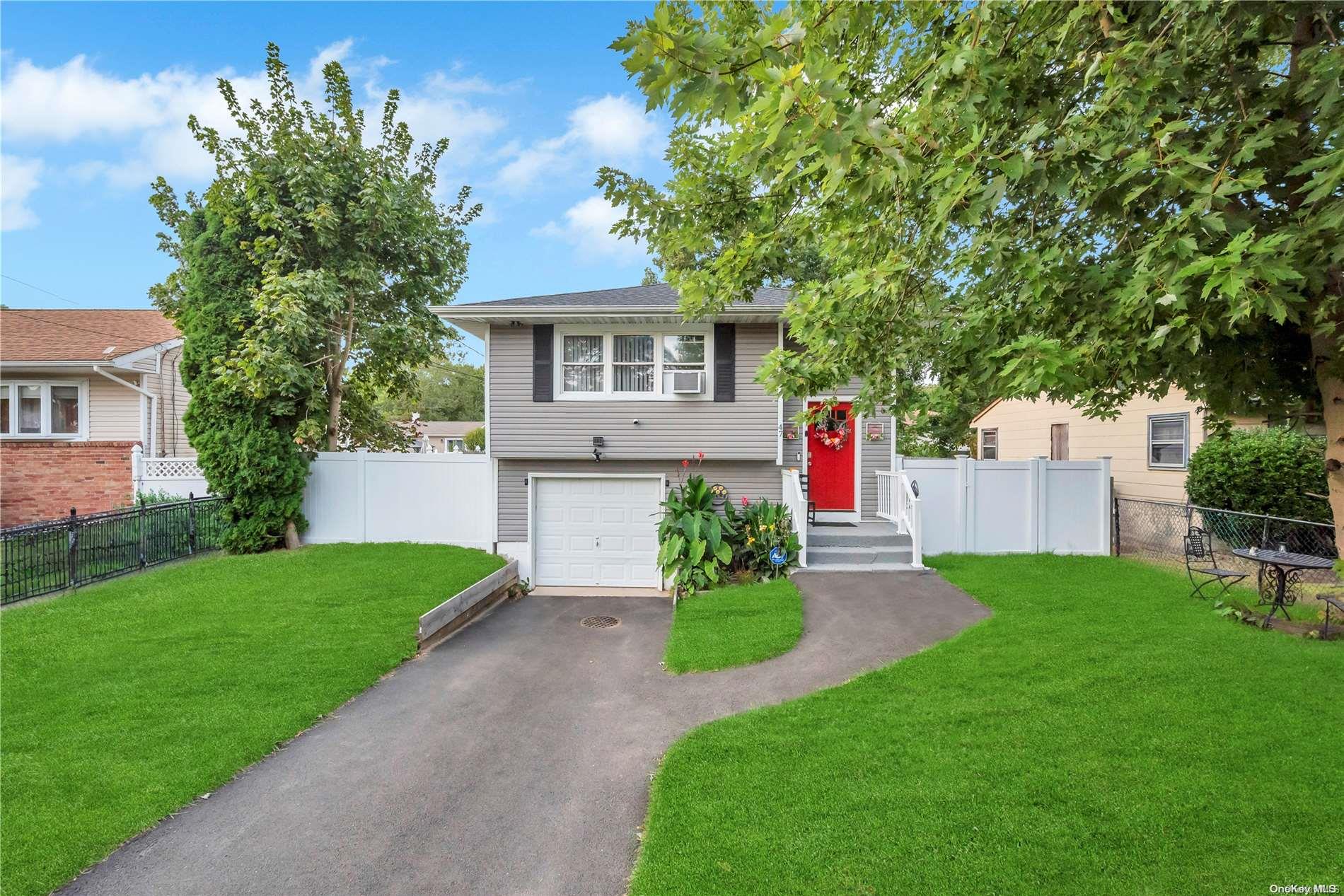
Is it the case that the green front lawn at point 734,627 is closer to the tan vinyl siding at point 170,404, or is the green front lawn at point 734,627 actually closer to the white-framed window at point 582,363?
the white-framed window at point 582,363

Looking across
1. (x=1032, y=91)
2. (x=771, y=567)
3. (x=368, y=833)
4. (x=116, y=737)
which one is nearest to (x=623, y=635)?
(x=771, y=567)

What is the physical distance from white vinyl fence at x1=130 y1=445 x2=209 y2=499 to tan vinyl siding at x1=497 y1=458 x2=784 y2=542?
21.8 feet

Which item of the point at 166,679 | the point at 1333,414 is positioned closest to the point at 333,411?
the point at 166,679

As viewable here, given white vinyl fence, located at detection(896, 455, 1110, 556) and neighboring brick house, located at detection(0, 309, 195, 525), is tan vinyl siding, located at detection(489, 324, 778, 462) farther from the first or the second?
neighboring brick house, located at detection(0, 309, 195, 525)

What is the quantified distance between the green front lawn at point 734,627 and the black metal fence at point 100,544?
311 inches

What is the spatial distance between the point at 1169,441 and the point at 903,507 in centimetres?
675

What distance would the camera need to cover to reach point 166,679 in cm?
484

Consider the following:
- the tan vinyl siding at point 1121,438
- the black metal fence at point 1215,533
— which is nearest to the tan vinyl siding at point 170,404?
the tan vinyl siding at point 1121,438

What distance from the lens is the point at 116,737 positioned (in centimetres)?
391

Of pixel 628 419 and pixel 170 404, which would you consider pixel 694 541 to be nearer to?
pixel 628 419

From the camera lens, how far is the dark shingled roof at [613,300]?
29.3 ft

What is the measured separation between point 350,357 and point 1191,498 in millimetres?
16432

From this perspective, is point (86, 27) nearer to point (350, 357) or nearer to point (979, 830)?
point (350, 357)

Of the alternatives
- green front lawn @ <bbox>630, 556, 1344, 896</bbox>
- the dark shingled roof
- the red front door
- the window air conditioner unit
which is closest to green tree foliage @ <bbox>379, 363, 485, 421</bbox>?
the dark shingled roof
